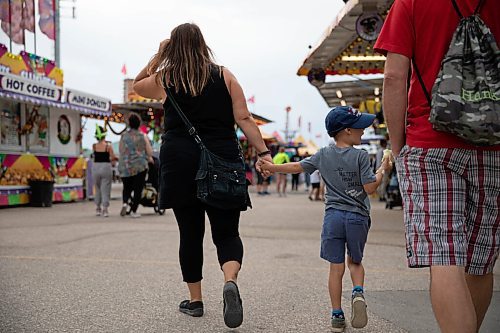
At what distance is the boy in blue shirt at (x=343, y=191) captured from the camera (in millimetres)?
3375

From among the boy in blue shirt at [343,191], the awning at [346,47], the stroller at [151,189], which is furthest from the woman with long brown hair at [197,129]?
the stroller at [151,189]

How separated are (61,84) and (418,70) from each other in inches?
589

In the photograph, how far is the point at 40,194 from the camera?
529 inches

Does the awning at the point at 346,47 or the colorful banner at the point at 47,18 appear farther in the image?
the colorful banner at the point at 47,18

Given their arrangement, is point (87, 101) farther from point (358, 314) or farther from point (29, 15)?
point (358, 314)

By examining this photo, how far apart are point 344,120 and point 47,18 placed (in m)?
18.1

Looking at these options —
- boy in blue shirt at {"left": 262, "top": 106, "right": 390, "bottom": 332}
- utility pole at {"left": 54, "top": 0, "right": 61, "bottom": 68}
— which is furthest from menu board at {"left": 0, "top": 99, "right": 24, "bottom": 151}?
boy in blue shirt at {"left": 262, "top": 106, "right": 390, "bottom": 332}

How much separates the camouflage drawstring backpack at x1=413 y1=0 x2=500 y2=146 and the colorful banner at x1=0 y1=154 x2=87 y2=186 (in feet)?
40.6

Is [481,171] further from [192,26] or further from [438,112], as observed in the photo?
[192,26]

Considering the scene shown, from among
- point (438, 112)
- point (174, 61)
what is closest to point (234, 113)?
point (174, 61)

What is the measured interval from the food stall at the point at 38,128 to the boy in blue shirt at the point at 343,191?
10.5 metres

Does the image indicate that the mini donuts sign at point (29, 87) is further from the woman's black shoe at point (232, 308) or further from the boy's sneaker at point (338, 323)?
the boy's sneaker at point (338, 323)

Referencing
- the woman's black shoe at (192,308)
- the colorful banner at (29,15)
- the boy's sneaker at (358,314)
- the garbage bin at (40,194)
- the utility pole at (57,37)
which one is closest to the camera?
the boy's sneaker at (358,314)

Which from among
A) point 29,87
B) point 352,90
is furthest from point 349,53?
point 29,87
